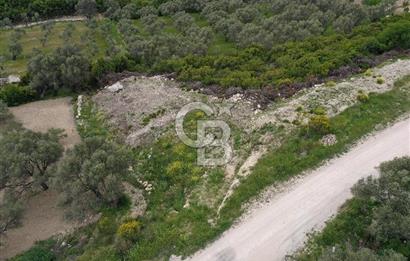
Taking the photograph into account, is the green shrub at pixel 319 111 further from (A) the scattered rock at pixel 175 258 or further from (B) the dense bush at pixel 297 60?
(A) the scattered rock at pixel 175 258

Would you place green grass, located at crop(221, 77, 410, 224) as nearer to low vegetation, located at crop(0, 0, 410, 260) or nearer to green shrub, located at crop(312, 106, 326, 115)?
low vegetation, located at crop(0, 0, 410, 260)

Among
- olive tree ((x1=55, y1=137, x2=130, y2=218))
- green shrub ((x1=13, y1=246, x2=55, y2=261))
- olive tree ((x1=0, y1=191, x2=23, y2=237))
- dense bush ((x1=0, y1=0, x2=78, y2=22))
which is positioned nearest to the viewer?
green shrub ((x1=13, y1=246, x2=55, y2=261))

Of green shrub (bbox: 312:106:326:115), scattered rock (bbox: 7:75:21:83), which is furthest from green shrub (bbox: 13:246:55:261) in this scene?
scattered rock (bbox: 7:75:21:83)

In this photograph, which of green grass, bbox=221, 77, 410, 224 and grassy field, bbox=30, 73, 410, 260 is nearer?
grassy field, bbox=30, 73, 410, 260

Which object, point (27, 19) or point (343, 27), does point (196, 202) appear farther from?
point (27, 19)

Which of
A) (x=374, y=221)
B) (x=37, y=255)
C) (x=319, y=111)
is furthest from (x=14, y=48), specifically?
(x=374, y=221)

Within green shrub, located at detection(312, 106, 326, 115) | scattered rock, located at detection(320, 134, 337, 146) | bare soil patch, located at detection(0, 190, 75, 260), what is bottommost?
bare soil patch, located at detection(0, 190, 75, 260)

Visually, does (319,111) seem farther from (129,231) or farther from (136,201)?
(129,231)
